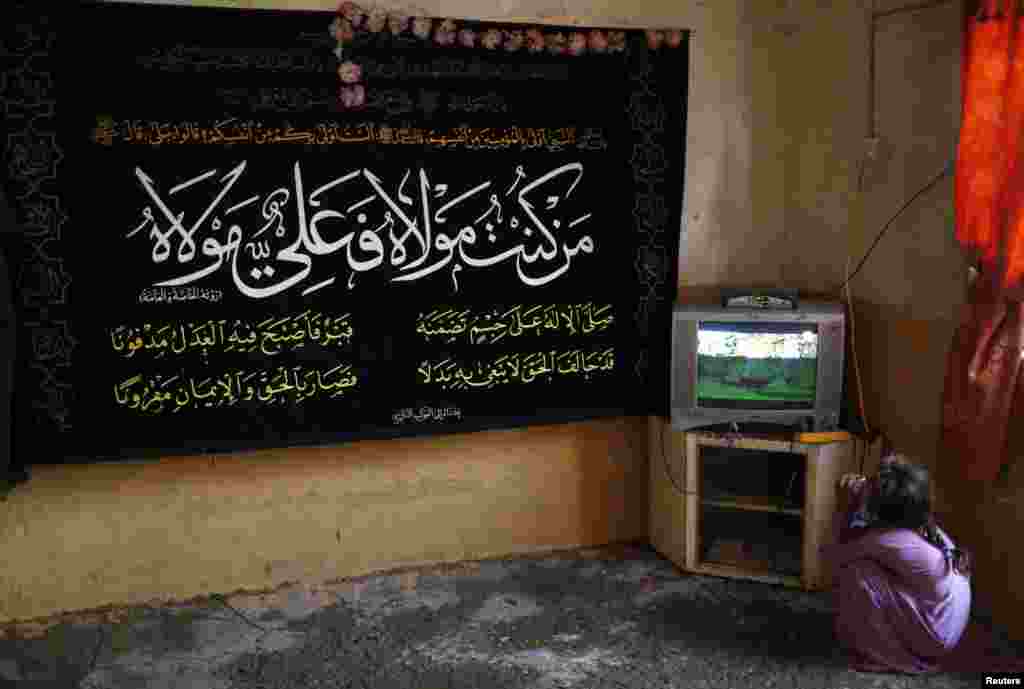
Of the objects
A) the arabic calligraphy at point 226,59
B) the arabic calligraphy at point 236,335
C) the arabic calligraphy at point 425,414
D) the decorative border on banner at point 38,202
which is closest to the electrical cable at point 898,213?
the arabic calligraphy at point 425,414

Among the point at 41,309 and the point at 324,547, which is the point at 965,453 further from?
the point at 41,309

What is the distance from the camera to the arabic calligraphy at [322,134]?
342 cm

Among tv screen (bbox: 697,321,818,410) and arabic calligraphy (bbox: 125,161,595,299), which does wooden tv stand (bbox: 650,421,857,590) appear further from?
arabic calligraphy (bbox: 125,161,595,299)

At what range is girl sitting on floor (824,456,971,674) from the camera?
3092mm

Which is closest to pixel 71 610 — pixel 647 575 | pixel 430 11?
pixel 647 575

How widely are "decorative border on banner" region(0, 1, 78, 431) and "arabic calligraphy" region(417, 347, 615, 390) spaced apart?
1.32 metres

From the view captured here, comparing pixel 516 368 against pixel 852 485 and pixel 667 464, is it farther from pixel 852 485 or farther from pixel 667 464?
pixel 852 485

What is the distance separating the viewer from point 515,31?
12.5ft

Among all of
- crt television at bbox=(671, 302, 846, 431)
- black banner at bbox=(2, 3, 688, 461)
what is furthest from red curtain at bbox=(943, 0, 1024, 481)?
black banner at bbox=(2, 3, 688, 461)

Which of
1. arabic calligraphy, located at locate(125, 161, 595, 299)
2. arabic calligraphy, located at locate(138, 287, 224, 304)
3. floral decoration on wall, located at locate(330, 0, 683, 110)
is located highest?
floral decoration on wall, located at locate(330, 0, 683, 110)

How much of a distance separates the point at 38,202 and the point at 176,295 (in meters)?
0.55

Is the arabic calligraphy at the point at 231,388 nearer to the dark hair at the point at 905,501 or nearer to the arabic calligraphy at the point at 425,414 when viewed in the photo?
the arabic calligraphy at the point at 425,414

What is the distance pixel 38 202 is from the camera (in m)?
3.33

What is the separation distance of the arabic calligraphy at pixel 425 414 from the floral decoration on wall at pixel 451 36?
1197 millimetres
